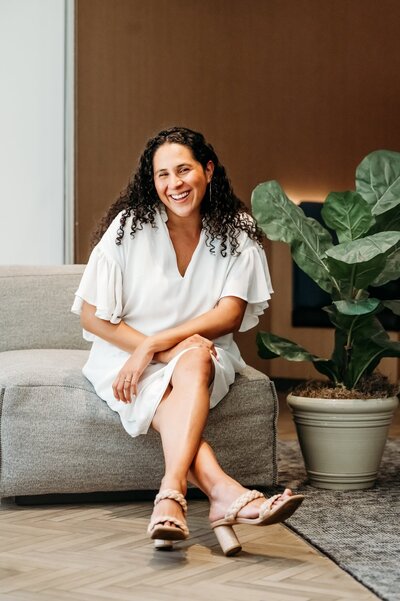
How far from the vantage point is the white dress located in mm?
2867

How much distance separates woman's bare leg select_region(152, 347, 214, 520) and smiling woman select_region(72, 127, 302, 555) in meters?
0.02

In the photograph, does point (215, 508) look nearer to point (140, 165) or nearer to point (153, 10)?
point (140, 165)

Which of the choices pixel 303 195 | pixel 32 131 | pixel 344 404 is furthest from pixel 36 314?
pixel 303 195

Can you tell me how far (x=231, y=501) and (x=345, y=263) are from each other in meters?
0.96

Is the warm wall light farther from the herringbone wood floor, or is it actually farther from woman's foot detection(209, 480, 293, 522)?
woman's foot detection(209, 480, 293, 522)

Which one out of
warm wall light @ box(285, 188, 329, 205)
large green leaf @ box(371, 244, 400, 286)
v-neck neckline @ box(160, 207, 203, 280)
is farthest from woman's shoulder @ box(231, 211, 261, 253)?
warm wall light @ box(285, 188, 329, 205)

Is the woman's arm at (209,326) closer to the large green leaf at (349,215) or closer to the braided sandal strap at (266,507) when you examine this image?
the large green leaf at (349,215)

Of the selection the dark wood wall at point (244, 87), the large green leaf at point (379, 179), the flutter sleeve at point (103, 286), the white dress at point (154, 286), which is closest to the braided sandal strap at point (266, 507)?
the white dress at point (154, 286)

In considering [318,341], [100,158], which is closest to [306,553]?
[100,158]

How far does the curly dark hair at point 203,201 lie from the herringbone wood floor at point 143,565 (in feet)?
2.69

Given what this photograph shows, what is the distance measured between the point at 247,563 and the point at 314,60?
Answer: 5099 mm

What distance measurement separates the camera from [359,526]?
2611 mm

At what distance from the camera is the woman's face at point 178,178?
284 cm

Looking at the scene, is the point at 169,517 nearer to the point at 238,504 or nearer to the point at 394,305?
the point at 238,504
